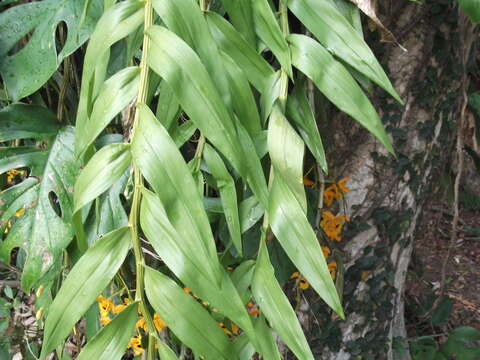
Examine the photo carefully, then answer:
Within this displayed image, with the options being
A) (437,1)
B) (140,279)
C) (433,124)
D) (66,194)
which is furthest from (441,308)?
(140,279)

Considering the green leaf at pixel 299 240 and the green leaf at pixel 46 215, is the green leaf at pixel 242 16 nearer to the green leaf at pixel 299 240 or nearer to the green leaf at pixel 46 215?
the green leaf at pixel 299 240

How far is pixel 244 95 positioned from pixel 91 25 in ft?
1.17

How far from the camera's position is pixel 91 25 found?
2.59ft

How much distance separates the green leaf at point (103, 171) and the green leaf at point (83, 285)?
0.04m

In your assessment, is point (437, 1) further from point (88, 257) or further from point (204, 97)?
point (88, 257)

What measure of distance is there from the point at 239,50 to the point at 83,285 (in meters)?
0.31

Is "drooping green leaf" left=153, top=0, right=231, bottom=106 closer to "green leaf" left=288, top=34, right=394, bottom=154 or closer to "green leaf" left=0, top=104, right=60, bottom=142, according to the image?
"green leaf" left=288, top=34, right=394, bottom=154

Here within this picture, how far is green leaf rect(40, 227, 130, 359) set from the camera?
1.42ft

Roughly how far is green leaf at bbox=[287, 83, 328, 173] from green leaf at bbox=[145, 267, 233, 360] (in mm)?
262

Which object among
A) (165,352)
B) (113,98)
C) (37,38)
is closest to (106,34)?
(113,98)

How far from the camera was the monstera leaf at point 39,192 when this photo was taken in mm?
816

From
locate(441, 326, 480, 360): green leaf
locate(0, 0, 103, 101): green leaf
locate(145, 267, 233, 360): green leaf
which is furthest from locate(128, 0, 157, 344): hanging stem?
locate(441, 326, 480, 360): green leaf

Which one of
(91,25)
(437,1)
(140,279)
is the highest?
(91,25)

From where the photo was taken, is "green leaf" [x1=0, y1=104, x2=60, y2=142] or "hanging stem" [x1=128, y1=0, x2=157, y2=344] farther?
"green leaf" [x1=0, y1=104, x2=60, y2=142]
